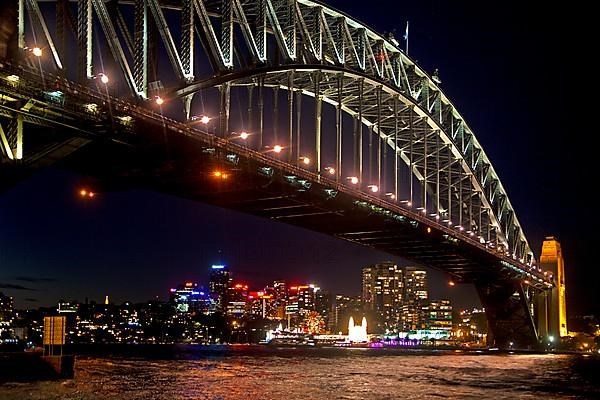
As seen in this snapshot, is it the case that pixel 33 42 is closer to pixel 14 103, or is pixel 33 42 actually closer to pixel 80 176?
pixel 14 103

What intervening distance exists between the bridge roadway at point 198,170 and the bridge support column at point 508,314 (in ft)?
53.0

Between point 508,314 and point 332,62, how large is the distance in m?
56.1

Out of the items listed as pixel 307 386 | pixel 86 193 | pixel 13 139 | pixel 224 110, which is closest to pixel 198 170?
pixel 224 110

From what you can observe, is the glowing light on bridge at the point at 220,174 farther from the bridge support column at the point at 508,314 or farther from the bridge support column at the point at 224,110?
the bridge support column at the point at 508,314

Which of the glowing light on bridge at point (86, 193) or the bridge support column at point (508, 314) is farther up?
the glowing light on bridge at point (86, 193)

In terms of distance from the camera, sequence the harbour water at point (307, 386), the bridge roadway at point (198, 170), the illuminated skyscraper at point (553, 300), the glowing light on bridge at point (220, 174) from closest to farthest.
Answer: the bridge roadway at point (198, 170), the harbour water at point (307, 386), the glowing light on bridge at point (220, 174), the illuminated skyscraper at point (553, 300)

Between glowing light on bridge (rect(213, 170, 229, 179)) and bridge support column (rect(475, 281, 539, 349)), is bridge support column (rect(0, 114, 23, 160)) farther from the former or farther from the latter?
bridge support column (rect(475, 281, 539, 349))

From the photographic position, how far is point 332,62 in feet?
194

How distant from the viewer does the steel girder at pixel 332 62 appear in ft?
116

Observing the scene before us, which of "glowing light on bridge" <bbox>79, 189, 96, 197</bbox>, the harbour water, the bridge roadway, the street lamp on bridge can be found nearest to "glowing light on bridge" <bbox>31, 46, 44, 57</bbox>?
the street lamp on bridge

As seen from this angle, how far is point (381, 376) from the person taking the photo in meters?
47.4

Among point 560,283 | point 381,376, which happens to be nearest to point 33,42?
point 381,376

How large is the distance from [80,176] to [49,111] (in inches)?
504

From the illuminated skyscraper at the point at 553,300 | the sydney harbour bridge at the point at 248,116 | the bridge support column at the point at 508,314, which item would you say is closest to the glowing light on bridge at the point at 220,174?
the sydney harbour bridge at the point at 248,116
